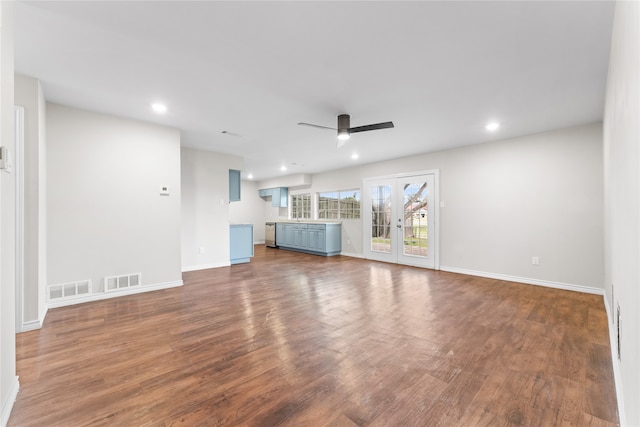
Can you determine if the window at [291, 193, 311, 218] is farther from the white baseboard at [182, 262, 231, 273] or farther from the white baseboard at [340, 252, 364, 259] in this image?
the white baseboard at [182, 262, 231, 273]

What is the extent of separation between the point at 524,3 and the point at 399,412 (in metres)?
2.62

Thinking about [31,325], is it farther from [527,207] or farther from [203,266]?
[527,207]

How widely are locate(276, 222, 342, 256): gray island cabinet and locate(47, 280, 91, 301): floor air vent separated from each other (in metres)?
4.88

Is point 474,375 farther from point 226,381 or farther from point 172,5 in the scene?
point 172,5

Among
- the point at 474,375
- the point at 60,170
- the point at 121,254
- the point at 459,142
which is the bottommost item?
the point at 474,375

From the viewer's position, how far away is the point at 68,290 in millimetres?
3389

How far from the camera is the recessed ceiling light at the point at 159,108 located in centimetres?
335

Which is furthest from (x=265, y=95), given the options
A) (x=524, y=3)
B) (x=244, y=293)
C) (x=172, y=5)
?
(x=244, y=293)

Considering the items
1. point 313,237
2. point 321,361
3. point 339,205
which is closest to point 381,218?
point 339,205

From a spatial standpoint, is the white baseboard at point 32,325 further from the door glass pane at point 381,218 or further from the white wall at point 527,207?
the white wall at point 527,207

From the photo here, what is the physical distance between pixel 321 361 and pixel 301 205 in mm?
7298

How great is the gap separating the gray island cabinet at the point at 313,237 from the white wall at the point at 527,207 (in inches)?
111

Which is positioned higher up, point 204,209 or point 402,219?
point 204,209

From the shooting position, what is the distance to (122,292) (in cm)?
375
